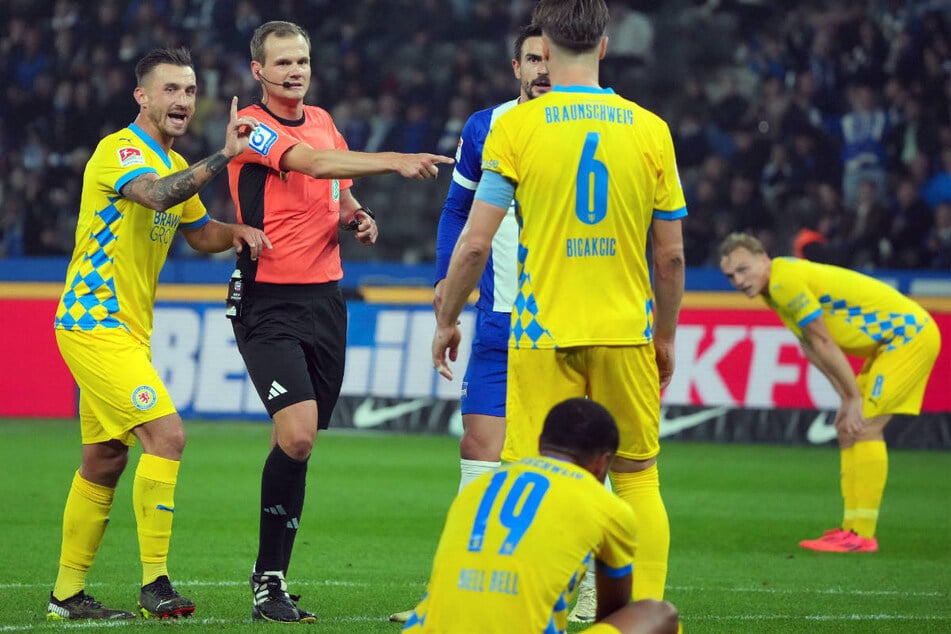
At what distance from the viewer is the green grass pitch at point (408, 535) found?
619 centimetres

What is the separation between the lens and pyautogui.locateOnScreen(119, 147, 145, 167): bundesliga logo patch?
5.79 m

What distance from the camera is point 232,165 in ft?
20.0

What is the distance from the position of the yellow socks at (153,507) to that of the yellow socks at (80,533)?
21 centimetres

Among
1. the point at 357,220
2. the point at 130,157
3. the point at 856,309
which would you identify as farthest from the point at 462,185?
the point at 856,309

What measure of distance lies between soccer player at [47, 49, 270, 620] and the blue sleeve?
0.77m

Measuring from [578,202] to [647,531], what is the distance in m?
1.19

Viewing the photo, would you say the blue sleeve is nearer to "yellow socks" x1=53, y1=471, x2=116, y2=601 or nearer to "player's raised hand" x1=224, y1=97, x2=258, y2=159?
"player's raised hand" x1=224, y1=97, x2=258, y2=159

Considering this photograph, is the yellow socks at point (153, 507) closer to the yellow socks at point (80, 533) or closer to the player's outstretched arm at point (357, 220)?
the yellow socks at point (80, 533)

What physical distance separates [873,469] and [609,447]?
5.01 m

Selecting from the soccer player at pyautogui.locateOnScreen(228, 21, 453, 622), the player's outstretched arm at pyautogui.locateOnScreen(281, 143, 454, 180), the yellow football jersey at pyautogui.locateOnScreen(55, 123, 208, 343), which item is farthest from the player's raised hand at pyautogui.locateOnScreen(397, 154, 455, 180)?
the yellow football jersey at pyautogui.locateOnScreen(55, 123, 208, 343)

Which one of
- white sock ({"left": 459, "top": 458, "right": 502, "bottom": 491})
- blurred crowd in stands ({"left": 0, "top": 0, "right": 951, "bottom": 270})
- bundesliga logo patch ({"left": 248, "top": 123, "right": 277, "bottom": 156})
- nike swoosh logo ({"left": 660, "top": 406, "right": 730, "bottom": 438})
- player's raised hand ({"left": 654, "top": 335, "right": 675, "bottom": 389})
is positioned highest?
blurred crowd in stands ({"left": 0, "top": 0, "right": 951, "bottom": 270})

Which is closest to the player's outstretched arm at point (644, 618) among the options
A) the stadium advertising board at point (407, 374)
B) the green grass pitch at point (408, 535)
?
the green grass pitch at point (408, 535)

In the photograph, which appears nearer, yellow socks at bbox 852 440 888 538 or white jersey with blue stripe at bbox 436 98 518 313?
white jersey with blue stripe at bbox 436 98 518 313

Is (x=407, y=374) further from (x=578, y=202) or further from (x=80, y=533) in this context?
(x=578, y=202)
